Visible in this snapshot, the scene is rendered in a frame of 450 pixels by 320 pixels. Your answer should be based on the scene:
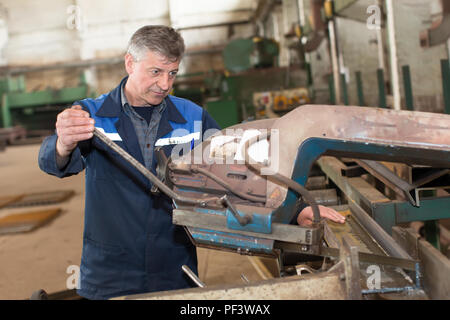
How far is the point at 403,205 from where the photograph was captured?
4.19ft

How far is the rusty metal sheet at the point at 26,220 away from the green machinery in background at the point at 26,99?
6.42 metres

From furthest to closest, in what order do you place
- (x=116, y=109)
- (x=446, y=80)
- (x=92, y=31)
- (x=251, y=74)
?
(x=92, y=31) < (x=251, y=74) < (x=446, y=80) < (x=116, y=109)

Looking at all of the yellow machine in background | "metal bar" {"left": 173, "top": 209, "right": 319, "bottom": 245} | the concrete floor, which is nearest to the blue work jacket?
"metal bar" {"left": 173, "top": 209, "right": 319, "bottom": 245}

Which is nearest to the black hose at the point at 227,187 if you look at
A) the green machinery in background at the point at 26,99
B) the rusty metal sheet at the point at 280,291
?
the rusty metal sheet at the point at 280,291

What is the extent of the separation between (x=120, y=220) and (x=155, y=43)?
51 centimetres

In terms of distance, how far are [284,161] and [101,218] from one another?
2.09 feet

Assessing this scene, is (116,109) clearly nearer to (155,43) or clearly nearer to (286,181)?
(155,43)

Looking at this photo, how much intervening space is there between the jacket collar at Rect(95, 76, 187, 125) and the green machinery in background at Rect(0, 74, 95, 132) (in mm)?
8793

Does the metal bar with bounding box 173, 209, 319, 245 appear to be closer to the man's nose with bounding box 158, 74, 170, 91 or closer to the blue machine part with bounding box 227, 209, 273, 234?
the blue machine part with bounding box 227, 209, 273, 234

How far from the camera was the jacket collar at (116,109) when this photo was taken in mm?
1188

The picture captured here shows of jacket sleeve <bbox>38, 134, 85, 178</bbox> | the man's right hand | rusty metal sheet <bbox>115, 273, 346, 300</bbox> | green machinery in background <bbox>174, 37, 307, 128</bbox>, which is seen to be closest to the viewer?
rusty metal sheet <bbox>115, 273, 346, 300</bbox>

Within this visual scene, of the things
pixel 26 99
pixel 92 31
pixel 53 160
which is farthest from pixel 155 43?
pixel 92 31

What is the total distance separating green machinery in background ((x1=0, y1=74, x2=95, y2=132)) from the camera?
369 inches

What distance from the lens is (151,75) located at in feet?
3.77
